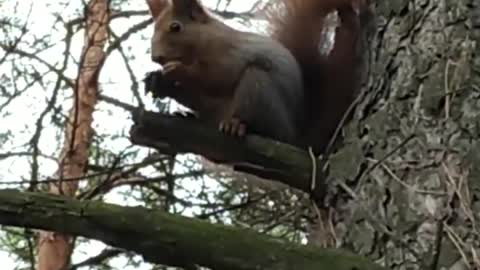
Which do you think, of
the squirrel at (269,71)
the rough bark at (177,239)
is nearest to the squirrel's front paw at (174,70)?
the squirrel at (269,71)

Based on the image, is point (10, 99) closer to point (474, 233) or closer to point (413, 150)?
point (413, 150)

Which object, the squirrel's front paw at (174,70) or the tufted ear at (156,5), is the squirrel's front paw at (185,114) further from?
the tufted ear at (156,5)

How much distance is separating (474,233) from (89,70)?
1429 millimetres

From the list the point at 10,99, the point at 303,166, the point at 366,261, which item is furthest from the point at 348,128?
the point at 10,99

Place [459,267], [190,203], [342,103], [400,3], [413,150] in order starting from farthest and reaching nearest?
[190,203] < [342,103] < [400,3] < [413,150] < [459,267]

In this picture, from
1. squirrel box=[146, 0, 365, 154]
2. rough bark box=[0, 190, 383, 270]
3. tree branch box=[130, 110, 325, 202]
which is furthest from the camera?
squirrel box=[146, 0, 365, 154]

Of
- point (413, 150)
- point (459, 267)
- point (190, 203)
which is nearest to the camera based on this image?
point (459, 267)

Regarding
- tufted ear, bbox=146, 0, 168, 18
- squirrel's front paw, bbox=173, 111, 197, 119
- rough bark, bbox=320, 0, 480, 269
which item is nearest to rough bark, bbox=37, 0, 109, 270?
tufted ear, bbox=146, 0, 168, 18

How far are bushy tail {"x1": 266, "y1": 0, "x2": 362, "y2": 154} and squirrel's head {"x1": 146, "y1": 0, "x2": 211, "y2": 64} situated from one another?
165 mm

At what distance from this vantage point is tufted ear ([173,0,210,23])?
218 centimetres

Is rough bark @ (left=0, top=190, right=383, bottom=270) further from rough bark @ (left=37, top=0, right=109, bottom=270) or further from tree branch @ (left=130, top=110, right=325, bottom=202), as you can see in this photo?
rough bark @ (left=37, top=0, right=109, bottom=270)

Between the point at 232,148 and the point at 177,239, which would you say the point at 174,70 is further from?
the point at 177,239

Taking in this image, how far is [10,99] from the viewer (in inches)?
96.1

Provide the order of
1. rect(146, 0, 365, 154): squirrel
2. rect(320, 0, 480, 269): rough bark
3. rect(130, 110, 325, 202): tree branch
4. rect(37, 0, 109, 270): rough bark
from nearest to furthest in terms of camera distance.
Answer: rect(320, 0, 480, 269): rough bark
rect(130, 110, 325, 202): tree branch
rect(146, 0, 365, 154): squirrel
rect(37, 0, 109, 270): rough bark
